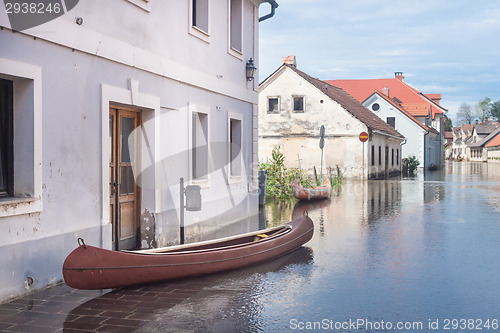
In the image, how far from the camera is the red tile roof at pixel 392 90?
5788cm

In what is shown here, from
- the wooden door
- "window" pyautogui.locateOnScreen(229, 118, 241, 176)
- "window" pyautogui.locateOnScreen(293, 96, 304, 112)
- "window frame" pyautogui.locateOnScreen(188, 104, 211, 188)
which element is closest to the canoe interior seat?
the wooden door

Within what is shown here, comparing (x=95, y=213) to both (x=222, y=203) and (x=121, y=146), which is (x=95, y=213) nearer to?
(x=121, y=146)

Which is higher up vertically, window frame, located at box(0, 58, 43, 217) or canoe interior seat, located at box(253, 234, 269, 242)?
window frame, located at box(0, 58, 43, 217)

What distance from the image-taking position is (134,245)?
9492 mm

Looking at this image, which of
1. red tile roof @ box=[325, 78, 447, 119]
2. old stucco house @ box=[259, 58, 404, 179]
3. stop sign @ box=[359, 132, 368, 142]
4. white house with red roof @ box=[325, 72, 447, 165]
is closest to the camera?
stop sign @ box=[359, 132, 368, 142]

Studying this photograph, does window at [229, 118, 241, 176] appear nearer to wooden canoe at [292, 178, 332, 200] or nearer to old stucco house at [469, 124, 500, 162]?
wooden canoe at [292, 178, 332, 200]

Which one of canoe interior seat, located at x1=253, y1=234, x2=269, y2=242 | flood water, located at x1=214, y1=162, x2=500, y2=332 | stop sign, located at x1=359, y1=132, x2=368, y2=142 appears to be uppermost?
stop sign, located at x1=359, y1=132, x2=368, y2=142

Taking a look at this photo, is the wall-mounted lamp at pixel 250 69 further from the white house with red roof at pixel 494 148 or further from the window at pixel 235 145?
the white house with red roof at pixel 494 148

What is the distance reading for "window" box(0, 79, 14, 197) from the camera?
6.56 metres

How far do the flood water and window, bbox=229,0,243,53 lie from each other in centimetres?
448

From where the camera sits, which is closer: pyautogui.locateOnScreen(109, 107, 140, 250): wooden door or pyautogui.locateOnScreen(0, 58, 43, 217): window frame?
pyautogui.locateOnScreen(0, 58, 43, 217): window frame

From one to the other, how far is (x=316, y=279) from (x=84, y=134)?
371 centimetres

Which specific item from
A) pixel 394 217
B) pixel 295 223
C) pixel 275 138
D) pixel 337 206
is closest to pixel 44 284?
pixel 295 223

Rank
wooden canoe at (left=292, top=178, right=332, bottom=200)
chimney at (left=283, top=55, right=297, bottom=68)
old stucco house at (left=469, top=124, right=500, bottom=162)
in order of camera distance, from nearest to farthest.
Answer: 1. wooden canoe at (left=292, top=178, right=332, bottom=200)
2. chimney at (left=283, top=55, right=297, bottom=68)
3. old stucco house at (left=469, top=124, right=500, bottom=162)
